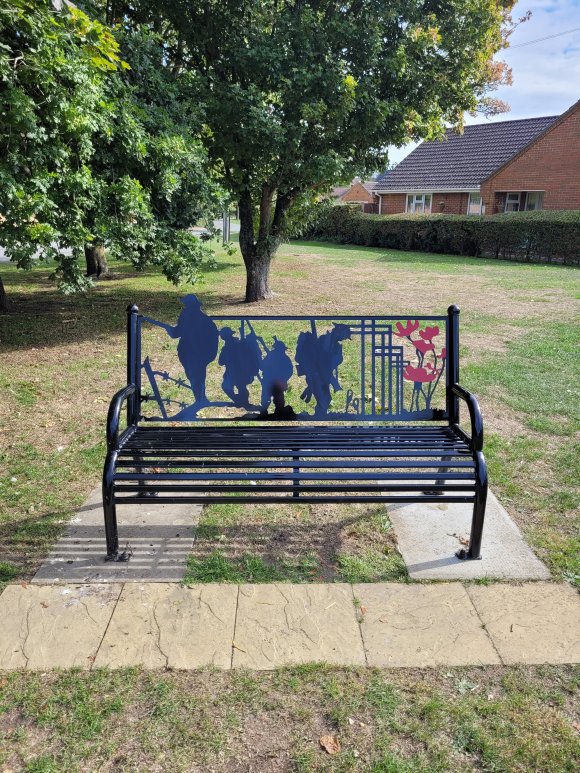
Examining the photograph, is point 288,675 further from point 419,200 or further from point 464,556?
point 419,200

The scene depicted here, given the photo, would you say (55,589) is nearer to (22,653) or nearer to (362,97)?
(22,653)

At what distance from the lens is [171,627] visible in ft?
7.68

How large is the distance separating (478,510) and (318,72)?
7.36m

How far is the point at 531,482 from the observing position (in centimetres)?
366

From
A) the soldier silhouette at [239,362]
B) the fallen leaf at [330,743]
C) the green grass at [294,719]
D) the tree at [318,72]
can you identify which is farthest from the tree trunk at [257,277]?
the fallen leaf at [330,743]

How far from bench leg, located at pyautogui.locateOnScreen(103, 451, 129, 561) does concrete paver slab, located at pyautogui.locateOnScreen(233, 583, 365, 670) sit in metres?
0.67

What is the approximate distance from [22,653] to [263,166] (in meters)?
8.12

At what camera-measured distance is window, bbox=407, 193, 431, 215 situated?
31.2 meters

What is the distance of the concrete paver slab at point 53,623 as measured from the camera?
7.16ft

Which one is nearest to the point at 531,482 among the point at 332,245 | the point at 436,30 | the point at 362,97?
the point at 362,97

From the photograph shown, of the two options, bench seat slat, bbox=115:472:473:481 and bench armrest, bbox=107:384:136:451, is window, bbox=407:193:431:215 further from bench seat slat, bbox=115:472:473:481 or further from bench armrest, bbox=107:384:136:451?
bench armrest, bbox=107:384:136:451

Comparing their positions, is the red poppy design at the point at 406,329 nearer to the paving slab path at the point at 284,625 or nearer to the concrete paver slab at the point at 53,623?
the paving slab path at the point at 284,625

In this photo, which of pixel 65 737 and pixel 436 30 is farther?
pixel 436 30

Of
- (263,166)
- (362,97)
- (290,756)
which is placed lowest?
(290,756)
